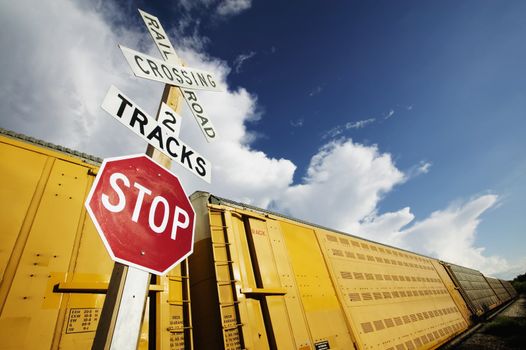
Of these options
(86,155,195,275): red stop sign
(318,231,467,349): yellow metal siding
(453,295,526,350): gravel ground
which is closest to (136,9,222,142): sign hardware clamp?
(86,155,195,275): red stop sign

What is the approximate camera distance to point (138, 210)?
1460mm

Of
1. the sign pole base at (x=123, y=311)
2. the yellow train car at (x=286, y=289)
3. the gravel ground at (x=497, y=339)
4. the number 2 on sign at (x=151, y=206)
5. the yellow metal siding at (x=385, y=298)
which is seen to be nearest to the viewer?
the sign pole base at (x=123, y=311)

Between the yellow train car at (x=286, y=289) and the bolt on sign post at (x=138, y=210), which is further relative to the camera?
the yellow train car at (x=286, y=289)

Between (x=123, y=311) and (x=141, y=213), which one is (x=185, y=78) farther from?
(x=123, y=311)

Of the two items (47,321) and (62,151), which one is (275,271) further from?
A: (62,151)

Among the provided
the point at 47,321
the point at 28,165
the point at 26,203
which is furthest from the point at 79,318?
the point at 28,165

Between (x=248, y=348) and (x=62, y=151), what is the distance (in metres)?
4.17

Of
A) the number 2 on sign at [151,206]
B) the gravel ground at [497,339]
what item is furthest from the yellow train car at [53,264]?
the gravel ground at [497,339]

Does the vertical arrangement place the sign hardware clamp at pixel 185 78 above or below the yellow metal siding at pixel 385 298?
above

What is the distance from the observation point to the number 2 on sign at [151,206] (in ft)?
4.43

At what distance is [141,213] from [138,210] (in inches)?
1.0

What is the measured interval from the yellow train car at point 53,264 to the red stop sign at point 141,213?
2302 mm

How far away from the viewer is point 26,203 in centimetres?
307

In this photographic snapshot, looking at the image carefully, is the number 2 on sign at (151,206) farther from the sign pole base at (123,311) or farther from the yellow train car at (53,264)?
the yellow train car at (53,264)
